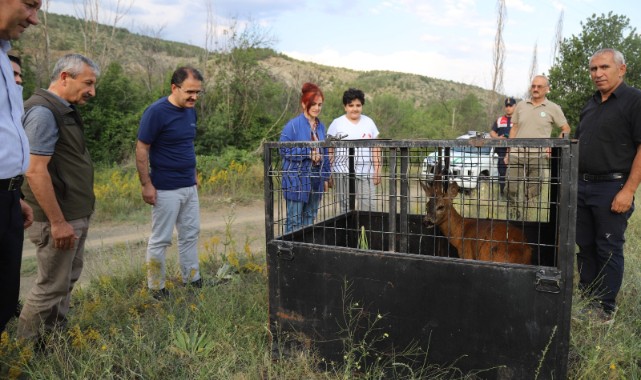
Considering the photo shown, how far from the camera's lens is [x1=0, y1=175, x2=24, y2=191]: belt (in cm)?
240

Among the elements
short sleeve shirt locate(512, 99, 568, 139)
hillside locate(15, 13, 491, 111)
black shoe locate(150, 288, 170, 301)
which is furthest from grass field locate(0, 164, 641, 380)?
hillside locate(15, 13, 491, 111)

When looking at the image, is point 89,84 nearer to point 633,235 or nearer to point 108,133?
point 633,235

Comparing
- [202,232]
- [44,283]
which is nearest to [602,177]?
[44,283]

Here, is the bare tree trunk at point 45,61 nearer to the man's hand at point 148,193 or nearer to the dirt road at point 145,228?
the dirt road at point 145,228

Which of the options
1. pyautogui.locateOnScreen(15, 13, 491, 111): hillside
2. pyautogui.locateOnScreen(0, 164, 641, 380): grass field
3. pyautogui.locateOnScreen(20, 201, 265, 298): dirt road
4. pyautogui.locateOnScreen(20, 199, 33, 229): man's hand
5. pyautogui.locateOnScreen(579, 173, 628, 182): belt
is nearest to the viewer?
pyautogui.locateOnScreen(0, 164, 641, 380): grass field

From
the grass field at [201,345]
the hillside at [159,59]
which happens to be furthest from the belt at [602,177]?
the hillside at [159,59]

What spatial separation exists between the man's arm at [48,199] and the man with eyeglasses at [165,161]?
1016mm

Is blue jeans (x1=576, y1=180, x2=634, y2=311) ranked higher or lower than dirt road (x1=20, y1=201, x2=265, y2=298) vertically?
higher

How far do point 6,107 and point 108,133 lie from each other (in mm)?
12926

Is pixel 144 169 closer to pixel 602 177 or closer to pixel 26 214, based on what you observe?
pixel 26 214

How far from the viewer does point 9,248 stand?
258 centimetres

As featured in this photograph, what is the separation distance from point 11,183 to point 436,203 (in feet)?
9.34

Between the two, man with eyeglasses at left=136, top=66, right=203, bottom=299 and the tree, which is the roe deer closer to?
man with eyeglasses at left=136, top=66, right=203, bottom=299

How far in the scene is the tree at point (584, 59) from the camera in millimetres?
11750
